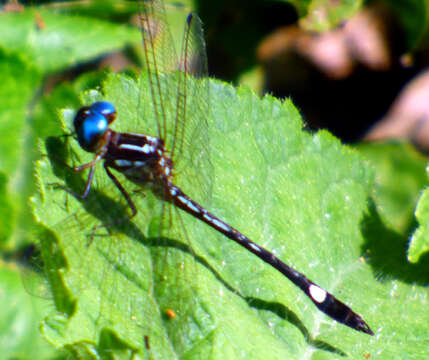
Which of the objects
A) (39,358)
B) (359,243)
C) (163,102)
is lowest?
(39,358)

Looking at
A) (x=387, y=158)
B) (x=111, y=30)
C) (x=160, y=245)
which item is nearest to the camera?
(x=160, y=245)

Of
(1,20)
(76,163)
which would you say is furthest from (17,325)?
(1,20)

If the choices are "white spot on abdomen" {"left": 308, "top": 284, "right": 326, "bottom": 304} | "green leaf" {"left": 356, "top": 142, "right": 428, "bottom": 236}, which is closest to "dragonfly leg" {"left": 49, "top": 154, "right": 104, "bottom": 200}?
"white spot on abdomen" {"left": 308, "top": 284, "right": 326, "bottom": 304}

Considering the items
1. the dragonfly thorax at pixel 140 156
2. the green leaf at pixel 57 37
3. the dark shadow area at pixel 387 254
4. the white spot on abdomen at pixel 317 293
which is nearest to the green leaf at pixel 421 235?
the dark shadow area at pixel 387 254

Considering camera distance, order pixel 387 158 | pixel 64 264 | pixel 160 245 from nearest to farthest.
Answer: pixel 64 264
pixel 160 245
pixel 387 158

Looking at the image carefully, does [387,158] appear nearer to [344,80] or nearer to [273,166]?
[344,80]

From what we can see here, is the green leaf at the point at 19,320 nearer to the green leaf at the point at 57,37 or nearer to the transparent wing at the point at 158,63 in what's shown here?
the green leaf at the point at 57,37

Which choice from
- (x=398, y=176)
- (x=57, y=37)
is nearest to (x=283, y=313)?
(x=398, y=176)
